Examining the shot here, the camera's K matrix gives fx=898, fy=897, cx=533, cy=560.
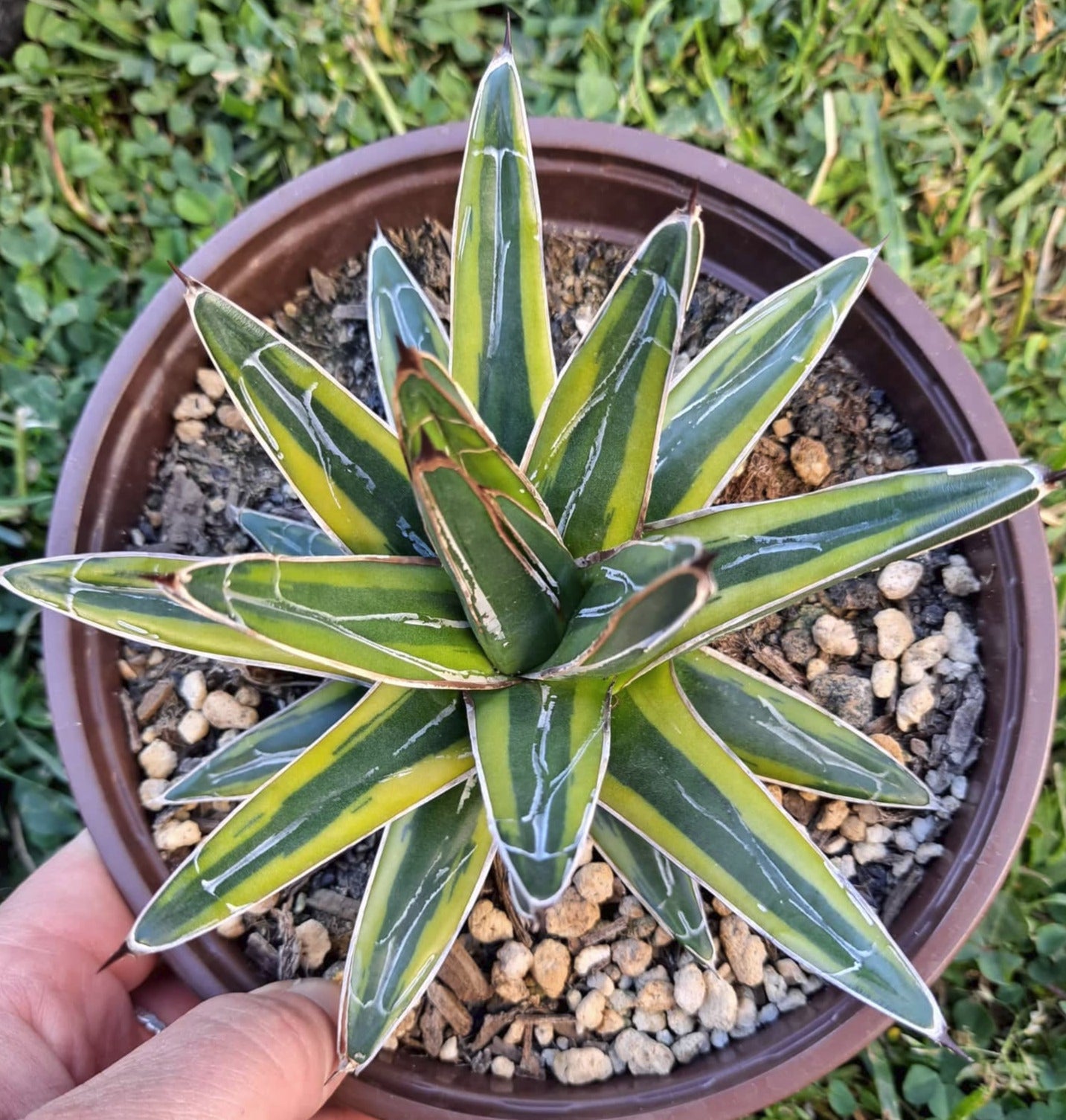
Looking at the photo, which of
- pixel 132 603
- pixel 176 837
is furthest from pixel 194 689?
pixel 132 603

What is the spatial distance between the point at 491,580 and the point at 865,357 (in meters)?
0.69

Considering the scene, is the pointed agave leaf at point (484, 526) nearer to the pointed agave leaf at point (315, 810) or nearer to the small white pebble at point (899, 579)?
the pointed agave leaf at point (315, 810)

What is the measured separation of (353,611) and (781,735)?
0.42 m

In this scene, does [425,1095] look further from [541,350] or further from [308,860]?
[541,350]

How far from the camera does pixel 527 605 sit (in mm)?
705

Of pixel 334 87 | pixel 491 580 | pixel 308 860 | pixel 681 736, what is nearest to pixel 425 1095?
pixel 308 860

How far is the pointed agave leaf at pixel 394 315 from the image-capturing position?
0.98 meters

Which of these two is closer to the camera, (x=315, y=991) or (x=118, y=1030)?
(x=315, y=991)

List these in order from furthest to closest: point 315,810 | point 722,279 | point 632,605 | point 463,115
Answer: point 463,115, point 722,279, point 315,810, point 632,605

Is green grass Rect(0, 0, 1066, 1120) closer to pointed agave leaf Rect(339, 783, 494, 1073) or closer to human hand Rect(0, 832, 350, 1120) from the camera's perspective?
human hand Rect(0, 832, 350, 1120)

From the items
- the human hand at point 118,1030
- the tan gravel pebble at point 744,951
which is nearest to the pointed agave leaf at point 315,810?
the human hand at point 118,1030

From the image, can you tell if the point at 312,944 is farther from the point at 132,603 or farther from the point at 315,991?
the point at 132,603

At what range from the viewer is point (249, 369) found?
786 millimetres

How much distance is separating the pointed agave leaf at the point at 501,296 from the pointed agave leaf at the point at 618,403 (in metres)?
0.09
